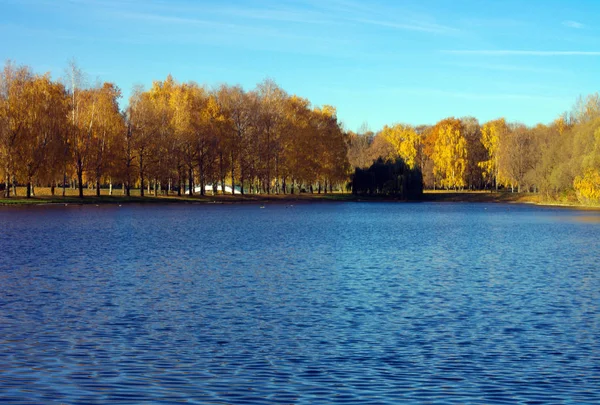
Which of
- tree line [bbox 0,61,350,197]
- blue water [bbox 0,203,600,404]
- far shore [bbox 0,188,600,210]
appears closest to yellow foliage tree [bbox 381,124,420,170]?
far shore [bbox 0,188,600,210]

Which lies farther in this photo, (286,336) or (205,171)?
(205,171)

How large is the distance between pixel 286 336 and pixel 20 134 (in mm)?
78907

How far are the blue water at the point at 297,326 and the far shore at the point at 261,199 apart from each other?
5906cm

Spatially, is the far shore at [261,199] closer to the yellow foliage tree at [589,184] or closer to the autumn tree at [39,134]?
the autumn tree at [39,134]

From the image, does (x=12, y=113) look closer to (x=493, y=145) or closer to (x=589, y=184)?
(x=589, y=184)

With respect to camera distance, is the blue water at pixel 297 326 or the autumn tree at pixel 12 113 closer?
the blue water at pixel 297 326

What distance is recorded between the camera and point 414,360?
49.2ft

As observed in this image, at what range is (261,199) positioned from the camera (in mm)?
130750

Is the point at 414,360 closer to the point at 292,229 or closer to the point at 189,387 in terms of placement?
the point at 189,387

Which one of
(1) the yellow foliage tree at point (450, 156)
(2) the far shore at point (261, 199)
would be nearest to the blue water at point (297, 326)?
(2) the far shore at point (261, 199)

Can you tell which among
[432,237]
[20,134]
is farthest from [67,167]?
[432,237]

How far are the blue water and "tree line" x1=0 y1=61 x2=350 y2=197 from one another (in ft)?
176

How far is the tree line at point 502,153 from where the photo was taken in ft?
330

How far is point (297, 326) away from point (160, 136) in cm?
9341
